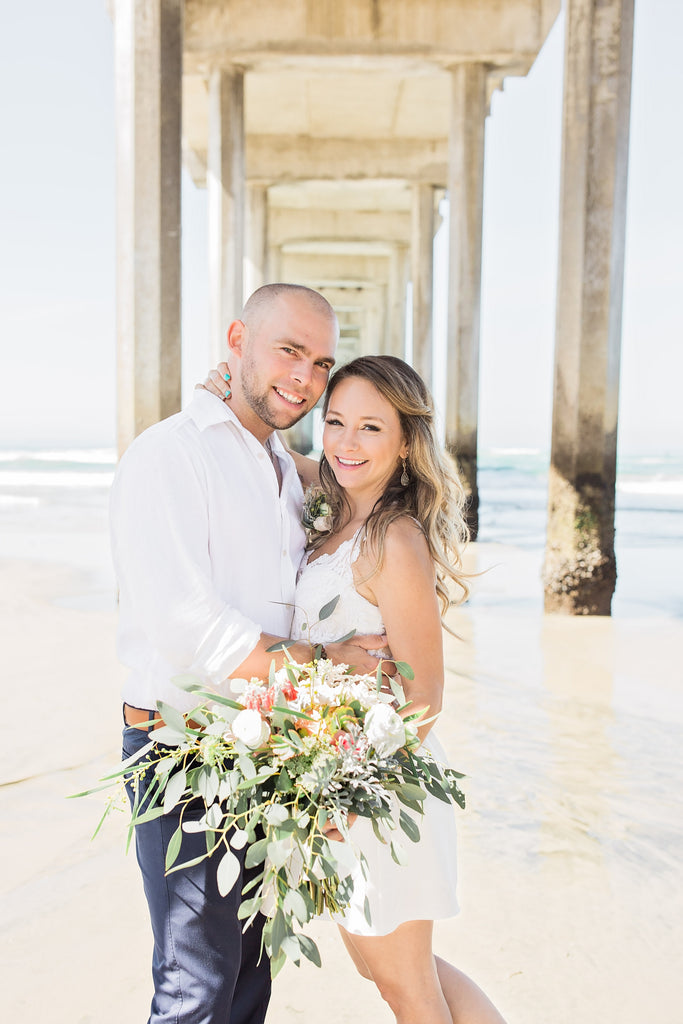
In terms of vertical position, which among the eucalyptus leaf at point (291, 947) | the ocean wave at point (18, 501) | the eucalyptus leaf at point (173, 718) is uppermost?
the eucalyptus leaf at point (173, 718)

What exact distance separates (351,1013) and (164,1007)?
3.09 ft

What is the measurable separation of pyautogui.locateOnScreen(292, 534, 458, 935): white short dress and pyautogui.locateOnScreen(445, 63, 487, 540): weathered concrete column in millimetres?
10992

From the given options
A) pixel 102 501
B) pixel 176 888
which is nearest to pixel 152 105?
pixel 176 888

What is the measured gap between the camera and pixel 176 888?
6.28 feet

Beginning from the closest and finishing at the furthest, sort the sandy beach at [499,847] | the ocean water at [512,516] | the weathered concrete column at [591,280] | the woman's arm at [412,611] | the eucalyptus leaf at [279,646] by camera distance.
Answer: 1. the eucalyptus leaf at [279,646]
2. the woman's arm at [412,611]
3. the sandy beach at [499,847]
4. the weathered concrete column at [591,280]
5. the ocean water at [512,516]

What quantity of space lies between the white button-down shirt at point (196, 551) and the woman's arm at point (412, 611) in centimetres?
26

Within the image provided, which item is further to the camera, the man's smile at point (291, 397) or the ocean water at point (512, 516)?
the ocean water at point (512, 516)

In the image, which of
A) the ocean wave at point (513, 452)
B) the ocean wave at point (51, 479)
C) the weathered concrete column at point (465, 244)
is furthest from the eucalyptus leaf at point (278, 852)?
the ocean wave at point (513, 452)

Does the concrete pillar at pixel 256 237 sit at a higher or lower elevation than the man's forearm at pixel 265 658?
higher

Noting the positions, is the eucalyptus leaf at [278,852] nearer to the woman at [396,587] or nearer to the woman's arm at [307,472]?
the woman at [396,587]

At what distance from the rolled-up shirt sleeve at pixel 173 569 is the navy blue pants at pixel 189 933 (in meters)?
0.37

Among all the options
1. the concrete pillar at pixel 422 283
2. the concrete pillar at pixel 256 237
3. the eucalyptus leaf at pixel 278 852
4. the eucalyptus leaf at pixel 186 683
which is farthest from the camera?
the concrete pillar at pixel 256 237

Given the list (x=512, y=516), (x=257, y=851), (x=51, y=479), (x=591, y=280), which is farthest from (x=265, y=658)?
(x=51, y=479)

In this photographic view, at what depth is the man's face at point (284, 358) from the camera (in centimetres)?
228
